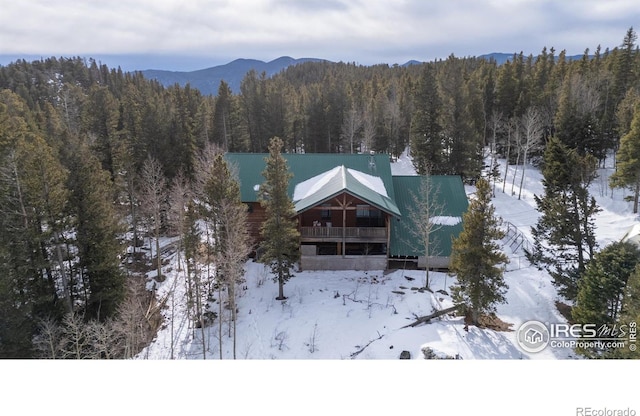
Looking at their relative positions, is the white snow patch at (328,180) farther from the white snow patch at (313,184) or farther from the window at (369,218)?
the window at (369,218)

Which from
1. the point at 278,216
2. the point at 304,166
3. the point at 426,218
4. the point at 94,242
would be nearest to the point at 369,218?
the point at 426,218

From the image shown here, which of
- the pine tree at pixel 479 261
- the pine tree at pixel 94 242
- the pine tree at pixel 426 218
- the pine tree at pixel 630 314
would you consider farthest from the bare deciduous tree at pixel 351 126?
the pine tree at pixel 630 314

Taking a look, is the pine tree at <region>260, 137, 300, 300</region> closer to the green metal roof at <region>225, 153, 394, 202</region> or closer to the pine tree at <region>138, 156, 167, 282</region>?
the green metal roof at <region>225, 153, 394, 202</region>

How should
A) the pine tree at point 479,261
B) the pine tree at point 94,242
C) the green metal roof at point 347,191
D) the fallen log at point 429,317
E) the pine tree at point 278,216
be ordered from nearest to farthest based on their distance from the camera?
the pine tree at point 479,261, the fallen log at point 429,317, the pine tree at point 94,242, the pine tree at point 278,216, the green metal roof at point 347,191

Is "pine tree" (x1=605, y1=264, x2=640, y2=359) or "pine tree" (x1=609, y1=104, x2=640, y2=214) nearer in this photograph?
"pine tree" (x1=605, y1=264, x2=640, y2=359)

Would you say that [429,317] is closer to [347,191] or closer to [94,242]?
[347,191]

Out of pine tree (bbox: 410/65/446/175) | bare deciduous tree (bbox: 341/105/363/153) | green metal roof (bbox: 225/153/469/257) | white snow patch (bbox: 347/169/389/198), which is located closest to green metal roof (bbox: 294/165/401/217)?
green metal roof (bbox: 225/153/469/257)
